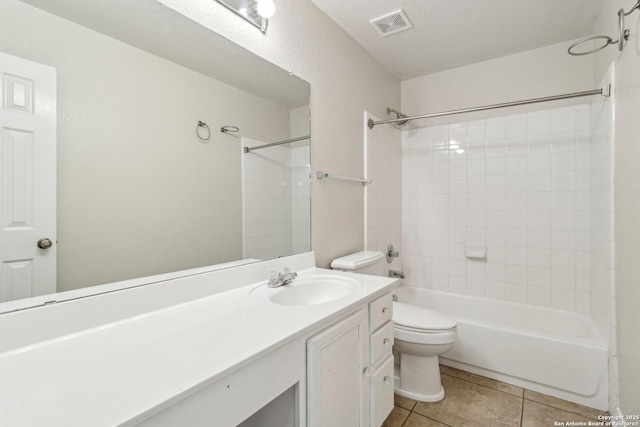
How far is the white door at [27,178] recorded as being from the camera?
0.74 metres

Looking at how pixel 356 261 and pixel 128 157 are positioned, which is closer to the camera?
pixel 128 157

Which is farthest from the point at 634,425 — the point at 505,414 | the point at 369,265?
the point at 369,265

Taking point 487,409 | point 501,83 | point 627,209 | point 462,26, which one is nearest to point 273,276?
point 487,409

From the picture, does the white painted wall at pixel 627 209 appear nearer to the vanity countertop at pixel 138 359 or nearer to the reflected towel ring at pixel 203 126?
the vanity countertop at pixel 138 359

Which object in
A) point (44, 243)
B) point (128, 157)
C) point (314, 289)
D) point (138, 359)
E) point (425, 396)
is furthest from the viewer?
point (425, 396)

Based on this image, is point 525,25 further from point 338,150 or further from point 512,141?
point 338,150

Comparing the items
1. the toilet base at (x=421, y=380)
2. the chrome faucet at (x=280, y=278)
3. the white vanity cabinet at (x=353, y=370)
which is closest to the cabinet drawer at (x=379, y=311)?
the white vanity cabinet at (x=353, y=370)

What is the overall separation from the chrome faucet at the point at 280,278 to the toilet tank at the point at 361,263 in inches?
19.1

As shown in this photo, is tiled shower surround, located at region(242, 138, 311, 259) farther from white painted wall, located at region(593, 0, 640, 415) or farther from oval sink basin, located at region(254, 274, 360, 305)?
white painted wall, located at region(593, 0, 640, 415)

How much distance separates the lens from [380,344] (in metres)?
1.32

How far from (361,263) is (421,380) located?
2.58 feet

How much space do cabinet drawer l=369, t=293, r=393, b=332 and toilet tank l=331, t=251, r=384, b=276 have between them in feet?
1.40

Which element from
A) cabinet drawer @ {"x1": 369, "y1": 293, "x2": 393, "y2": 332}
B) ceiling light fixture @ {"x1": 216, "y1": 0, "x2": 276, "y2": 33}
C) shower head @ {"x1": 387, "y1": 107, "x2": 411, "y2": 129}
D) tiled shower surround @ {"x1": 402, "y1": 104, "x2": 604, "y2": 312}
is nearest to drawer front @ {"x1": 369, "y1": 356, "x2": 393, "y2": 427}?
cabinet drawer @ {"x1": 369, "y1": 293, "x2": 393, "y2": 332}

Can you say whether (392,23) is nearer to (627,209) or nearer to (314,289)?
(627,209)
